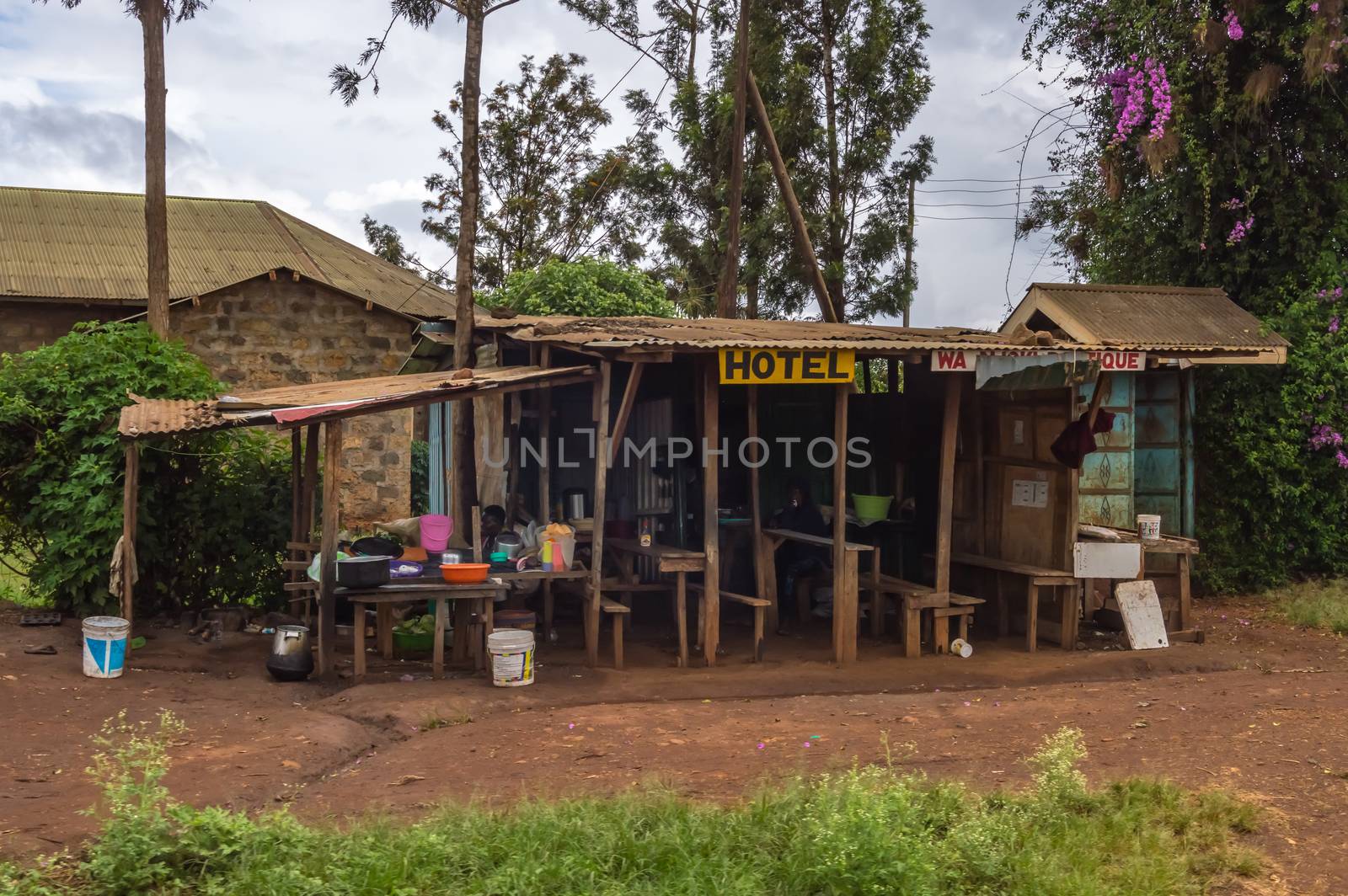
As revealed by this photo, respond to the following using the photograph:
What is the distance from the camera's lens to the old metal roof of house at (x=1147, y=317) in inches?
487

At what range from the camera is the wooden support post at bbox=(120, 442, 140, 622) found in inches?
353

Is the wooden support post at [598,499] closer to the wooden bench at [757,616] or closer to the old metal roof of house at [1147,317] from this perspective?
the wooden bench at [757,616]

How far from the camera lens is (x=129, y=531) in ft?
29.5

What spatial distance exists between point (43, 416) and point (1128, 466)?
10.1 meters

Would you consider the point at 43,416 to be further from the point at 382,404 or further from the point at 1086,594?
the point at 1086,594

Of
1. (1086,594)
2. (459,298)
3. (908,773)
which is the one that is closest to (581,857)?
(908,773)

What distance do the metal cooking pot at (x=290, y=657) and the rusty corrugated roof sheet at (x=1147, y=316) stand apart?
801 cm

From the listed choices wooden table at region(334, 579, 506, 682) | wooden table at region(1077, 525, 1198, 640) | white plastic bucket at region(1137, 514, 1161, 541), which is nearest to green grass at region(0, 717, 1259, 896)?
wooden table at region(334, 579, 506, 682)

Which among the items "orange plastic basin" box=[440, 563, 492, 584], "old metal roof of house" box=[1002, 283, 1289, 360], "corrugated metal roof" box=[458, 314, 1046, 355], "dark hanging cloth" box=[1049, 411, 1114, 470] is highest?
"old metal roof of house" box=[1002, 283, 1289, 360]

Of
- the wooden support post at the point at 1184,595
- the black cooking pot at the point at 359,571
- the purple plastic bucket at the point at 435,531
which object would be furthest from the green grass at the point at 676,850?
the wooden support post at the point at 1184,595

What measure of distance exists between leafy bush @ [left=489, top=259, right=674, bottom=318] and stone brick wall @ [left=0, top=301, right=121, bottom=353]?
18.8 feet

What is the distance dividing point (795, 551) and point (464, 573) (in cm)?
391

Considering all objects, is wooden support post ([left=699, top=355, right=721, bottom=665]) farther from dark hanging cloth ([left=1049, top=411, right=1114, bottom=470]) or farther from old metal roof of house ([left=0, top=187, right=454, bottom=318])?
old metal roof of house ([left=0, top=187, right=454, bottom=318])

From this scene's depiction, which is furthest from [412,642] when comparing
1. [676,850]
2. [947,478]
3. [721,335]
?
[676,850]
